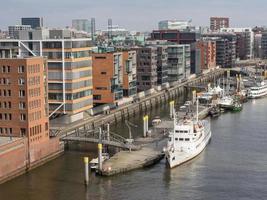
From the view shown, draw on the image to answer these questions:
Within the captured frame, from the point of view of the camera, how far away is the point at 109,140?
201ft

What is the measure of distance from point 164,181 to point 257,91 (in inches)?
2907

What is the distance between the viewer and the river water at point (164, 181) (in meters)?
46.6

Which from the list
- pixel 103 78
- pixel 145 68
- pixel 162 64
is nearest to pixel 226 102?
pixel 145 68

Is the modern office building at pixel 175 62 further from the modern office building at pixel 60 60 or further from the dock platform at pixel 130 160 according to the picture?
the dock platform at pixel 130 160

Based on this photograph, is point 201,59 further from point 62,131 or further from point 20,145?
point 20,145

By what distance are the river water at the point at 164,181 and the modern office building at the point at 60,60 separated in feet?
41.7

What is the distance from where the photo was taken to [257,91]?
120 m

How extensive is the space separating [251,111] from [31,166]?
172ft

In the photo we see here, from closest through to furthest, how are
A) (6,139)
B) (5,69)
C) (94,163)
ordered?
(94,163)
(6,139)
(5,69)

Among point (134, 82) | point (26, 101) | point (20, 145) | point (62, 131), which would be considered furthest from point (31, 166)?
point (134, 82)

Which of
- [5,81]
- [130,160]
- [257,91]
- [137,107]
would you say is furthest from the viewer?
[257,91]

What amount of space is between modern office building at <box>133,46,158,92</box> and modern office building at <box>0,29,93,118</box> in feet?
126

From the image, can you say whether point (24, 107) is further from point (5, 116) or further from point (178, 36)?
point (178, 36)

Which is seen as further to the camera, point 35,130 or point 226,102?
point 226,102
